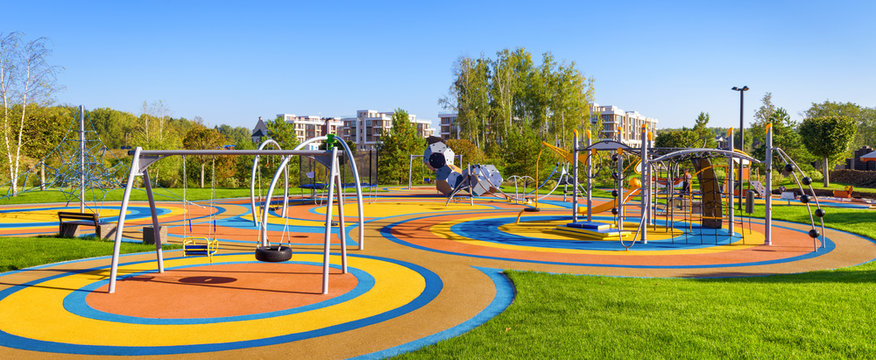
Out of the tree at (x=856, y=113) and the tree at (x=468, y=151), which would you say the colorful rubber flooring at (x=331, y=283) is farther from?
the tree at (x=856, y=113)

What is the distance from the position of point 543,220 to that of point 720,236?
6.38 m

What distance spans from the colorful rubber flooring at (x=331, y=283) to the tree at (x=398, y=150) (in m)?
27.5

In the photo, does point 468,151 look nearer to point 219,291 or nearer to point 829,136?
point 829,136

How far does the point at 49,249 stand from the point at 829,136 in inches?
2016

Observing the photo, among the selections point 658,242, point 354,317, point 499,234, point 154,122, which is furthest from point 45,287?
point 154,122

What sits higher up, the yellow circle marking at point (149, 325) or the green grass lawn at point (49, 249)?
the green grass lawn at point (49, 249)

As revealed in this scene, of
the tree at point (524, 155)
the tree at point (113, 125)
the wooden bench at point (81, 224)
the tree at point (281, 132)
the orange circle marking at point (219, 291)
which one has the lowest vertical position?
the orange circle marking at point (219, 291)

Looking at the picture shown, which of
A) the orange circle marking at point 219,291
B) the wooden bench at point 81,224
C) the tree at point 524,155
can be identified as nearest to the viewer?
the orange circle marking at point 219,291

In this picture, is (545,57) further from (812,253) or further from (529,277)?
(529,277)

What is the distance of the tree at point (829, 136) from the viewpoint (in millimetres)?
43500

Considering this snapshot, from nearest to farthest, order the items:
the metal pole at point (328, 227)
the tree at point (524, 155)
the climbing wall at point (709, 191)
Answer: the metal pole at point (328, 227)
the climbing wall at point (709, 191)
the tree at point (524, 155)

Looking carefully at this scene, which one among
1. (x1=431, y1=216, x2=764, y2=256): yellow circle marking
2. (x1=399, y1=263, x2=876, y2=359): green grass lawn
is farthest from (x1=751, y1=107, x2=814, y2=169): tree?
(x1=399, y1=263, x2=876, y2=359): green grass lawn

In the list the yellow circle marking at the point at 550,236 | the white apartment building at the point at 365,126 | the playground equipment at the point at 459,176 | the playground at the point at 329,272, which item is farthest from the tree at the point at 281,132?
the white apartment building at the point at 365,126

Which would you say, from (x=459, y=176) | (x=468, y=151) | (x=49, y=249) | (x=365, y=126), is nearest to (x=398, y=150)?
(x=468, y=151)
